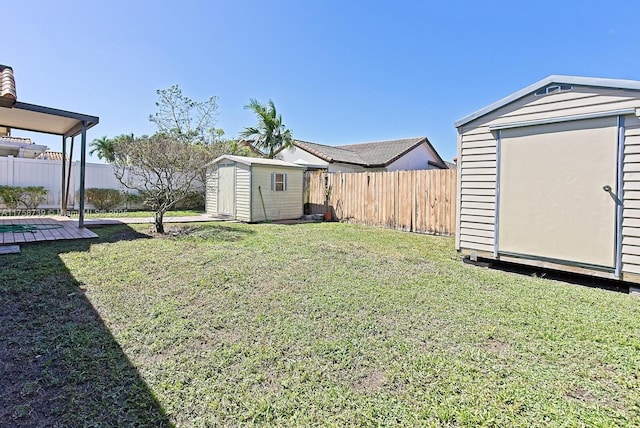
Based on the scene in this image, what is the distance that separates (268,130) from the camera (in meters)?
18.3

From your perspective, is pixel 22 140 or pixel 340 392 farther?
pixel 22 140

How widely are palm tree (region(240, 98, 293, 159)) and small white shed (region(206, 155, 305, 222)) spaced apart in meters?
6.33

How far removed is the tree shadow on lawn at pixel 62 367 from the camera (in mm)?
1839

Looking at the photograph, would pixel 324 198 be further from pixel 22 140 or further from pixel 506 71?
pixel 22 140

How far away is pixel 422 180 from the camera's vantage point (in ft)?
31.5

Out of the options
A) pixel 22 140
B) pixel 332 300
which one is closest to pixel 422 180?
pixel 332 300

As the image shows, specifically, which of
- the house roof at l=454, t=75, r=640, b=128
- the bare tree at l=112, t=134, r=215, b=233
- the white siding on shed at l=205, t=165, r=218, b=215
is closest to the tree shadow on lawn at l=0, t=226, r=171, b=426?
the bare tree at l=112, t=134, r=215, b=233

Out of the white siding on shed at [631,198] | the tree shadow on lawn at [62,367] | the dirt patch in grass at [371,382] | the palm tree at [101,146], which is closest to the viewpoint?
the tree shadow on lawn at [62,367]

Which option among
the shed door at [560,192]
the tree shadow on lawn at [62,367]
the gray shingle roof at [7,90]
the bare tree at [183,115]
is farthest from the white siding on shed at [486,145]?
the bare tree at [183,115]

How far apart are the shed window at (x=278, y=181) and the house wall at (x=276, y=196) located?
11cm

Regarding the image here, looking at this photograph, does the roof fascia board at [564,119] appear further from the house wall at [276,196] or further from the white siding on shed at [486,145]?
the house wall at [276,196]

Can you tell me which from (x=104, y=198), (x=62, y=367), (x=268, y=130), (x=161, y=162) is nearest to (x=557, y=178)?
(x=62, y=367)

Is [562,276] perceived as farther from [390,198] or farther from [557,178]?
[390,198]

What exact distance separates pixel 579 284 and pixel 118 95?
14.9 metres
